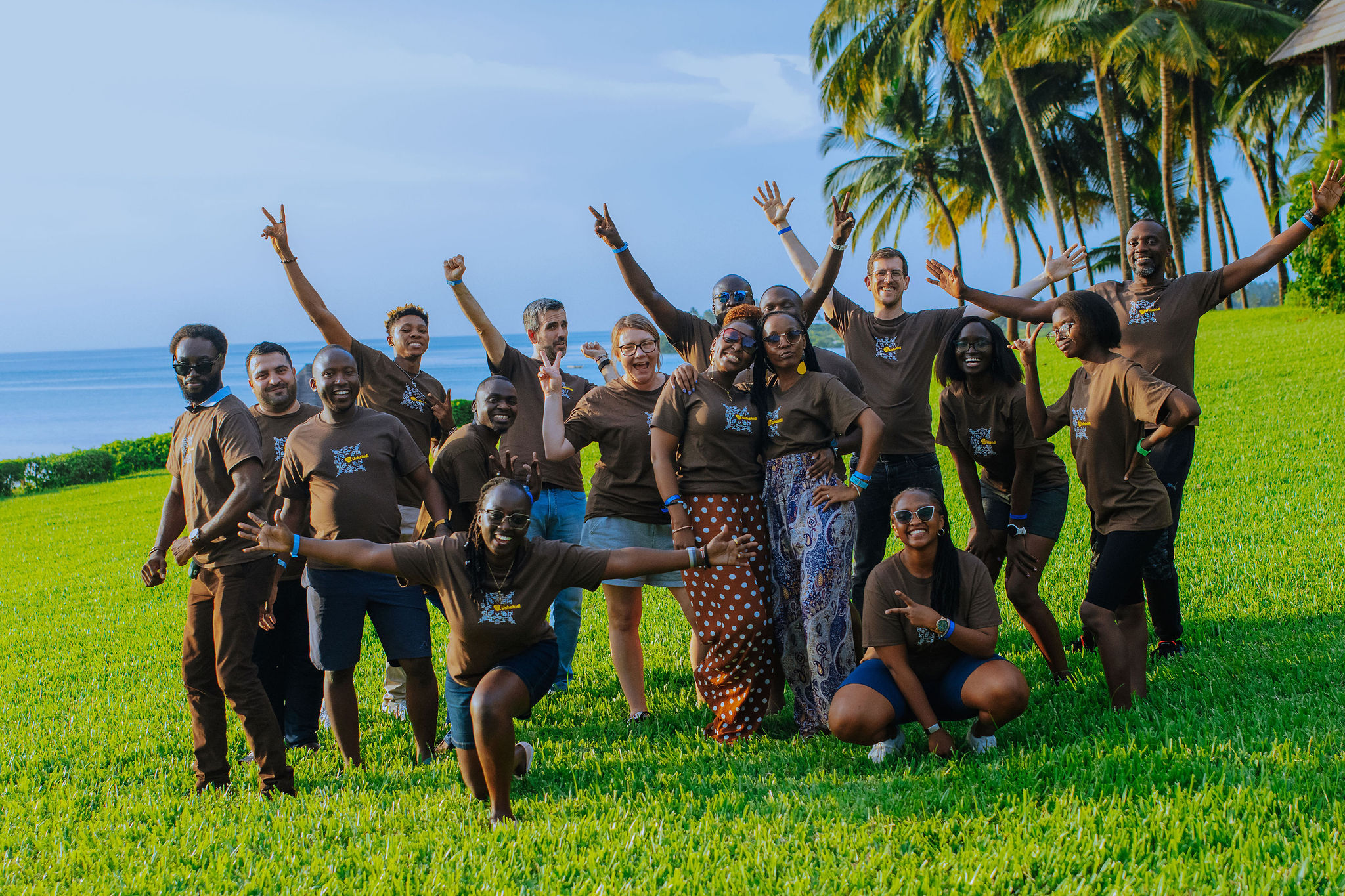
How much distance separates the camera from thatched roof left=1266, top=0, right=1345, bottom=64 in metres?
24.1

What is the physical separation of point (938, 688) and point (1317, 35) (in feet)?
87.0

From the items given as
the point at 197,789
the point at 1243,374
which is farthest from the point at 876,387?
the point at 1243,374

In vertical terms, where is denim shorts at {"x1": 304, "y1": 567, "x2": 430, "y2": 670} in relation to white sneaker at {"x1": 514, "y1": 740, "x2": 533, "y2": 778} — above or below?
above

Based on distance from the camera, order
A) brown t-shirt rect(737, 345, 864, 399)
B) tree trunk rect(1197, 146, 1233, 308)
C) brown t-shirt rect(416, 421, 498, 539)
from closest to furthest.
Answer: brown t-shirt rect(737, 345, 864, 399), brown t-shirt rect(416, 421, 498, 539), tree trunk rect(1197, 146, 1233, 308)

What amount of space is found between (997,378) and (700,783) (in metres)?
3.15

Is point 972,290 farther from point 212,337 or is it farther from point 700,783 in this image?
point 212,337

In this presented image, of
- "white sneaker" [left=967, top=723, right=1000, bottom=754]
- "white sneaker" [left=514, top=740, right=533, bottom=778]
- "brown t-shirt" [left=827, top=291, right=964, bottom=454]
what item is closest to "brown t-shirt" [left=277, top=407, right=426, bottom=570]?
"white sneaker" [left=514, top=740, right=533, bottom=778]

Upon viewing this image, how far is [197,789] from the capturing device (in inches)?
220

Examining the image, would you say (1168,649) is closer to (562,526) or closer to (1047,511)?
(1047,511)

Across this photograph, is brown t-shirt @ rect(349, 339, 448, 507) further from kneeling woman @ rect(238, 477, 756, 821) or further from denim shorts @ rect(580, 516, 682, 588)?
kneeling woman @ rect(238, 477, 756, 821)

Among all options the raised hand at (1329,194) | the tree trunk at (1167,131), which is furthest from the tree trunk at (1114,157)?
the raised hand at (1329,194)

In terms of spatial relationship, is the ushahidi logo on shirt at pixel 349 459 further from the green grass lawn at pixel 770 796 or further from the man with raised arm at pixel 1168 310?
the man with raised arm at pixel 1168 310

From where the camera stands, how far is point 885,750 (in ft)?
17.1

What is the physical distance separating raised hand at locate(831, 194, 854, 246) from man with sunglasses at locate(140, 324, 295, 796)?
12.1 feet
